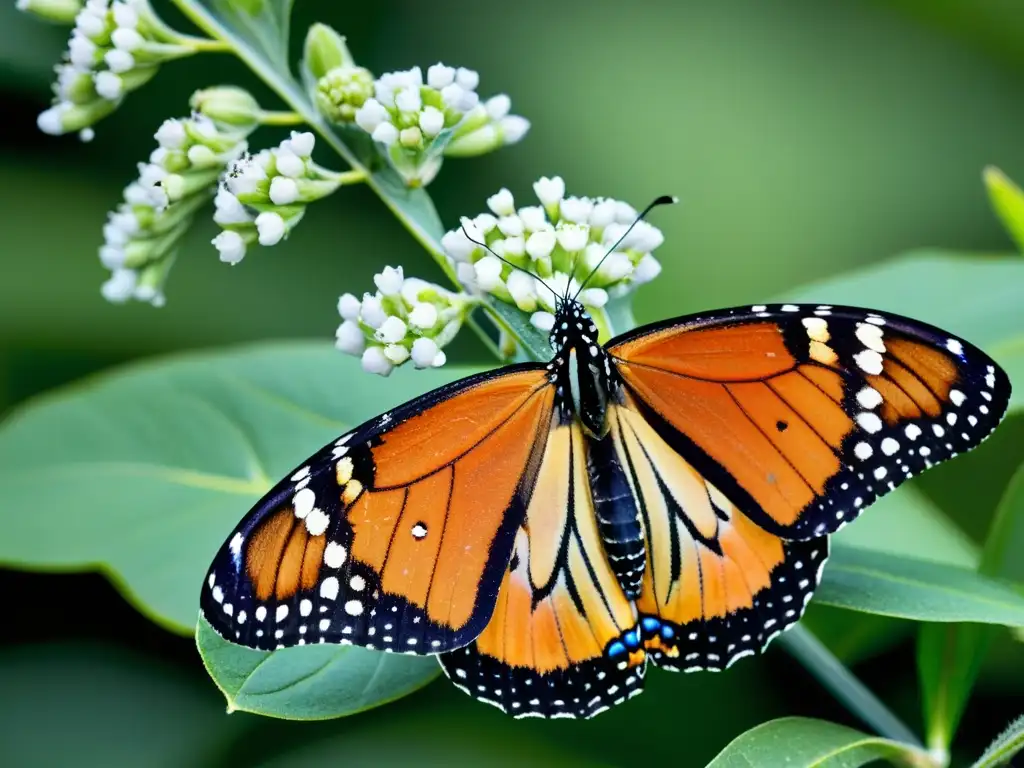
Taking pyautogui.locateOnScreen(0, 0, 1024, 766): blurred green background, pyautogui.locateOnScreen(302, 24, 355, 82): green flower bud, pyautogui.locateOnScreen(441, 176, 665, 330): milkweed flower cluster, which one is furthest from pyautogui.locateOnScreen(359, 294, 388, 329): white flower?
pyautogui.locateOnScreen(0, 0, 1024, 766): blurred green background

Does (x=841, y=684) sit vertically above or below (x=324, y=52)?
below

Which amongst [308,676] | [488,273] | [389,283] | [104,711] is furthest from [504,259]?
[104,711]

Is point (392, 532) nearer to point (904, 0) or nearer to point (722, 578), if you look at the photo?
point (722, 578)

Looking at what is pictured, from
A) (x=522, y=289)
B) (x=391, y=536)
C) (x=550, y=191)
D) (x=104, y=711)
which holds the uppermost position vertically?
(x=550, y=191)

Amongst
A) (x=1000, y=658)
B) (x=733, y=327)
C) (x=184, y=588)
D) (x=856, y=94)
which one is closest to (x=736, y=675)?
(x=1000, y=658)

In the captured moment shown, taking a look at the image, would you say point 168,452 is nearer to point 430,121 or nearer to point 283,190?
point 283,190

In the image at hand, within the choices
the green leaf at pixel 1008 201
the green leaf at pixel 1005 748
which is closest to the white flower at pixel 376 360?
the green leaf at pixel 1005 748
